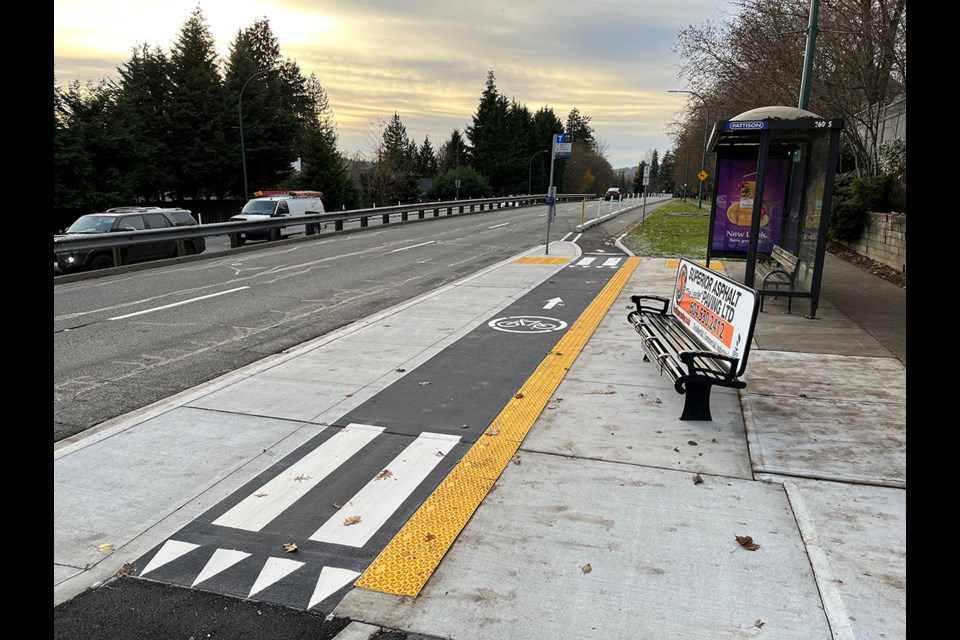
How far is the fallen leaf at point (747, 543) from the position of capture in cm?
382

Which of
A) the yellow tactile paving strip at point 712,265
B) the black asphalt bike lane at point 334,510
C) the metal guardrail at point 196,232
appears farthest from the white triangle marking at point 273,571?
the yellow tactile paving strip at point 712,265

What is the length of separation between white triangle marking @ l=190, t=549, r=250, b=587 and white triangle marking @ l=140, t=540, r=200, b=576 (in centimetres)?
21

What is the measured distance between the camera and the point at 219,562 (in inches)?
148

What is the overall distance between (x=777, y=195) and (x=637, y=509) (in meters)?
10.3

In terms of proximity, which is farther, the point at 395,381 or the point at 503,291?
the point at 503,291

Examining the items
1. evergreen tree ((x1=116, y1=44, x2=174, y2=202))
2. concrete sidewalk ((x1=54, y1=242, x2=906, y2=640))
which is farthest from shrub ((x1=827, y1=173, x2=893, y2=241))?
evergreen tree ((x1=116, y1=44, x2=174, y2=202))

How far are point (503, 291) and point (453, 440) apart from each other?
7595 millimetres

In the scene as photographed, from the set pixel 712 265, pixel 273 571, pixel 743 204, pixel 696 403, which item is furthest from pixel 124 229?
pixel 696 403

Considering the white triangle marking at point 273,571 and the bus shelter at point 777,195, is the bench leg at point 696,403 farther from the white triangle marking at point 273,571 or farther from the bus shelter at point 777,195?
the bus shelter at point 777,195

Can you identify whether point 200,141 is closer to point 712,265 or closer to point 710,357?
point 712,265
